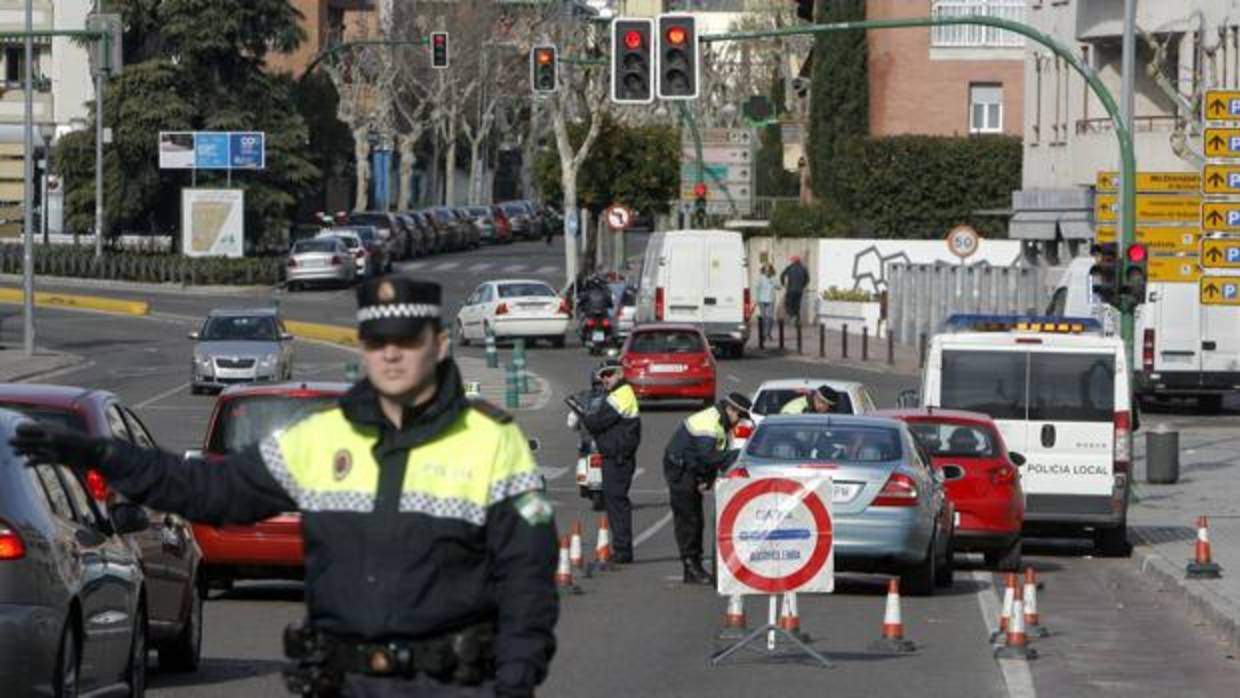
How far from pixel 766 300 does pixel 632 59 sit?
79.9 ft

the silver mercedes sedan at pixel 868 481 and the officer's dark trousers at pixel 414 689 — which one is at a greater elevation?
the officer's dark trousers at pixel 414 689

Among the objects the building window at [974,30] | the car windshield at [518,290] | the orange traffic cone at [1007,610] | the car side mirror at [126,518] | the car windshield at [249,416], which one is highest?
the building window at [974,30]

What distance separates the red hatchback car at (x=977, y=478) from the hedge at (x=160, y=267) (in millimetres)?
55950

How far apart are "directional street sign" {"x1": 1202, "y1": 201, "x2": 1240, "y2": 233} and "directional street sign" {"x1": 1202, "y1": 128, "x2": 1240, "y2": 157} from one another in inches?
35.0

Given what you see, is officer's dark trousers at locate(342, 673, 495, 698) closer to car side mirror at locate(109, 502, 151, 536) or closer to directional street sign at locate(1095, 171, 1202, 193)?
car side mirror at locate(109, 502, 151, 536)

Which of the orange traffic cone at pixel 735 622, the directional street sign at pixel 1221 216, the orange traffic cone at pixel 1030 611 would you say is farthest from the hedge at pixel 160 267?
the orange traffic cone at pixel 735 622

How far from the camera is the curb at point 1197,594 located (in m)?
18.1

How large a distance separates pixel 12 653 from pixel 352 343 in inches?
1928

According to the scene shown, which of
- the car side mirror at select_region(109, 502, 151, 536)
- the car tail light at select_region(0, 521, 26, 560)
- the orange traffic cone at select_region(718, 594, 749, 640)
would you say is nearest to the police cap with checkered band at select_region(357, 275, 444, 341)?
the car tail light at select_region(0, 521, 26, 560)

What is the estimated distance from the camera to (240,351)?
152 feet

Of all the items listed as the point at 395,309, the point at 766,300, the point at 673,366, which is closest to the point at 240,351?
the point at 673,366

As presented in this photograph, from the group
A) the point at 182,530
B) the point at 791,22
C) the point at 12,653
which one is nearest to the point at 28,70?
the point at 182,530

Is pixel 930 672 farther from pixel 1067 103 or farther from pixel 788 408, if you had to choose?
pixel 1067 103

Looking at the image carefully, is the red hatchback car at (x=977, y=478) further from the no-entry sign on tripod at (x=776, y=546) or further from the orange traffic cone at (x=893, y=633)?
the no-entry sign on tripod at (x=776, y=546)
